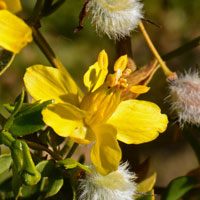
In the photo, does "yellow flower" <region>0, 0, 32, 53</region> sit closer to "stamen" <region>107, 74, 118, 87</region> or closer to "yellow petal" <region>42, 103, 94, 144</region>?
"yellow petal" <region>42, 103, 94, 144</region>

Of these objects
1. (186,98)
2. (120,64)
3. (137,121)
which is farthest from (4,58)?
(186,98)

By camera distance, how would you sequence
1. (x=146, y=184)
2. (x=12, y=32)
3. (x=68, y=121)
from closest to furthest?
1. (x=12, y=32)
2. (x=68, y=121)
3. (x=146, y=184)

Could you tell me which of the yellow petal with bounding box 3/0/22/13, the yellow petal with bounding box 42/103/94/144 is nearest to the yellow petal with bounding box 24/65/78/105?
the yellow petal with bounding box 42/103/94/144

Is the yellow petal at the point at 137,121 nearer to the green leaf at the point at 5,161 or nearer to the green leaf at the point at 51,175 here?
the green leaf at the point at 51,175

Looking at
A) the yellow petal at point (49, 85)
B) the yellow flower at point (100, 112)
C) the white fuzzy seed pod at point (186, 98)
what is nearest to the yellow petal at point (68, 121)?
the yellow flower at point (100, 112)

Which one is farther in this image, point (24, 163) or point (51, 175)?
point (51, 175)

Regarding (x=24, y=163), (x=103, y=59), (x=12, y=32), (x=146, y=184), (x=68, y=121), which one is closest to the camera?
(x=24, y=163)

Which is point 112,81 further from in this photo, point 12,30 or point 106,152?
point 12,30
